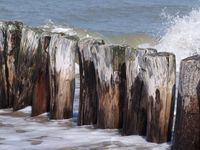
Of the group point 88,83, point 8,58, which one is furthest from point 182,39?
point 88,83

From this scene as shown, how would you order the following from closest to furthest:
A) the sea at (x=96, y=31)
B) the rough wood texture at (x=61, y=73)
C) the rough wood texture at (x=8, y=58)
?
the sea at (x=96, y=31)
the rough wood texture at (x=61, y=73)
the rough wood texture at (x=8, y=58)

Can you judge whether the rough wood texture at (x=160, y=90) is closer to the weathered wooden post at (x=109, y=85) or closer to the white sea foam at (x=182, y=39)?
the weathered wooden post at (x=109, y=85)

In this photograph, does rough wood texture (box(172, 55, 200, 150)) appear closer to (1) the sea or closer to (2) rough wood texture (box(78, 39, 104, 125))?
(1) the sea

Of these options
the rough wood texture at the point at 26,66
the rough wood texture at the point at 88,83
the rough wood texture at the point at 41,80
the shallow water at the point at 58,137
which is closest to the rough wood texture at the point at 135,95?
the shallow water at the point at 58,137

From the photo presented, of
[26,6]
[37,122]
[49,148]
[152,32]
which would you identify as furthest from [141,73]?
[26,6]

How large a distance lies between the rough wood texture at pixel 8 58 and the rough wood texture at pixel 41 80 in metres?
0.45

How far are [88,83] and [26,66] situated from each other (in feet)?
3.43

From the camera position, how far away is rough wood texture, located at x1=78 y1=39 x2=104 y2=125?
6648 millimetres

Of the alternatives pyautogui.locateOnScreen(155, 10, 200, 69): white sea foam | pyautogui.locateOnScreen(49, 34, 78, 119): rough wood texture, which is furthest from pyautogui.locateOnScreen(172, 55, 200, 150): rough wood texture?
pyautogui.locateOnScreen(155, 10, 200, 69): white sea foam

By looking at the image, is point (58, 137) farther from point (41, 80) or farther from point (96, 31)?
point (96, 31)

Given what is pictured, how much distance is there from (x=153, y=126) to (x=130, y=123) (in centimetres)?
40

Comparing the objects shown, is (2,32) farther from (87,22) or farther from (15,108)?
(87,22)

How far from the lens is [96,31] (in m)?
18.5

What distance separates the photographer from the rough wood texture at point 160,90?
5848mm
